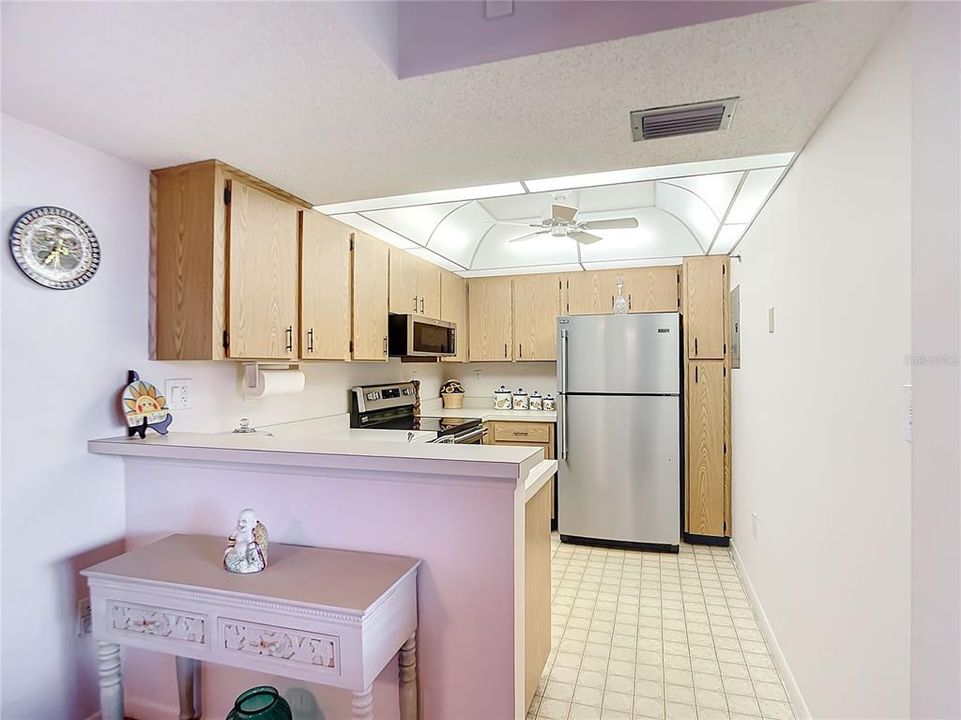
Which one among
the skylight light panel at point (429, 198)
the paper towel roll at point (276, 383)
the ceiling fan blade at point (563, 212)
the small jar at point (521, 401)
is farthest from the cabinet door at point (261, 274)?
the small jar at point (521, 401)

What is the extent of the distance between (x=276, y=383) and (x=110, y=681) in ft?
4.18

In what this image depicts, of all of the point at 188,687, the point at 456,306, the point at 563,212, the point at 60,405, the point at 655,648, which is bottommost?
the point at 655,648

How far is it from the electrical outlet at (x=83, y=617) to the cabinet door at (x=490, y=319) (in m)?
3.26

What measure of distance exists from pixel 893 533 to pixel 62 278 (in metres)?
2.55

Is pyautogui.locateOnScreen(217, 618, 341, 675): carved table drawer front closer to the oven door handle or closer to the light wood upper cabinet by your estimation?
the oven door handle

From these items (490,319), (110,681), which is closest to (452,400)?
(490,319)

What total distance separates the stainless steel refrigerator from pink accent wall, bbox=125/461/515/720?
2276mm

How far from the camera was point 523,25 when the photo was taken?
1.24 meters

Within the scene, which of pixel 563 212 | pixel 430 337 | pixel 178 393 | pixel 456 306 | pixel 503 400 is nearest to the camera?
pixel 178 393

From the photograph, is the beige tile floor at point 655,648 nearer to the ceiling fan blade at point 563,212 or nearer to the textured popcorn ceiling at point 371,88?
the textured popcorn ceiling at point 371,88

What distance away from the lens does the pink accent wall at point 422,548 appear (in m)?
1.55

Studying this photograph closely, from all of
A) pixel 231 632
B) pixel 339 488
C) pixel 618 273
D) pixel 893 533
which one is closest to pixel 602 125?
pixel 893 533

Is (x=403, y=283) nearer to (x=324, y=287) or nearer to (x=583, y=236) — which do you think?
(x=324, y=287)

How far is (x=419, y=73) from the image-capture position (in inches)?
52.6
